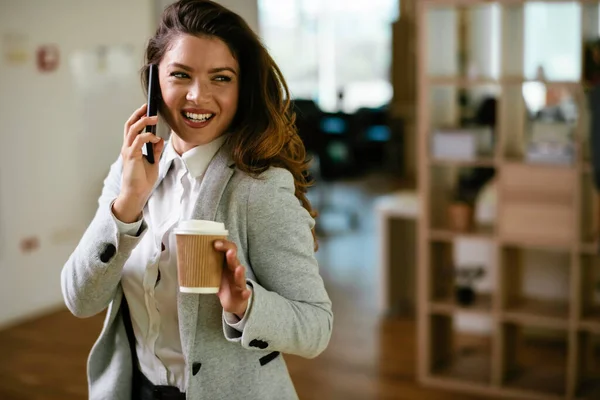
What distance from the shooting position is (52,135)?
551 centimetres

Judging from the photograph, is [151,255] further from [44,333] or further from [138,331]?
[44,333]

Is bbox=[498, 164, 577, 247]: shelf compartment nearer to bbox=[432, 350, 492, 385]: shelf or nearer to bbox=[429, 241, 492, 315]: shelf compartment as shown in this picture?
bbox=[429, 241, 492, 315]: shelf compartment

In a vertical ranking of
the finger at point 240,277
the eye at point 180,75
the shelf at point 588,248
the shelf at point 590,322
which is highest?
the eye at point 180,75

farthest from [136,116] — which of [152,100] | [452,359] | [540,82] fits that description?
[452,359]

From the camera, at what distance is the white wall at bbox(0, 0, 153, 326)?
5242mm

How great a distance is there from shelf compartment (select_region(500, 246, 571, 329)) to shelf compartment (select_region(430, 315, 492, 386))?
0.39 metres

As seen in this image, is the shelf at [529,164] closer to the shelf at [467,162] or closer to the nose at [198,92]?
the shelf at [467,162]

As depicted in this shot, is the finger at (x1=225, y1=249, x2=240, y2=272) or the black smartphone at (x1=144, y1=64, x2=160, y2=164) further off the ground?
the black smartphone at (x1=144, y1=64, x2=160, y2=164)

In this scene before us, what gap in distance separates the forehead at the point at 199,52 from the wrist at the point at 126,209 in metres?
0.24

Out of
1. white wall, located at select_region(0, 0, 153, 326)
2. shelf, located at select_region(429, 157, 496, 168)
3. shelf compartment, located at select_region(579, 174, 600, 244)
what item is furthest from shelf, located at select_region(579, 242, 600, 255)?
white wall, located at select_region(0, 0, 153, 326)

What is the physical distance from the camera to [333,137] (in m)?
10.0

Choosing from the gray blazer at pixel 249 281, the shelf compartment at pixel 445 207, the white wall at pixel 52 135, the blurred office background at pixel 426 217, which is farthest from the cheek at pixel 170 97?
the white wall at pixel 52 135

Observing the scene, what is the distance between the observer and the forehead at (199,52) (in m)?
1.37

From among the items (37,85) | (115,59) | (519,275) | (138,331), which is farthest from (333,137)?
(138,331)
